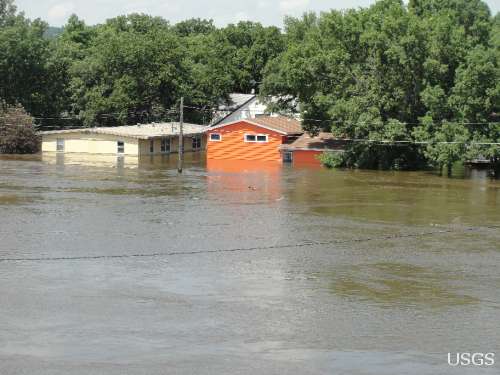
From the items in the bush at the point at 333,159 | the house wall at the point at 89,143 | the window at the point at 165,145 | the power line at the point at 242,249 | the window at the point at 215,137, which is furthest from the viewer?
the window at the point at 165,145

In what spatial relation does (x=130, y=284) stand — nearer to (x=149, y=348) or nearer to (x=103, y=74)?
(x=149, y=348)

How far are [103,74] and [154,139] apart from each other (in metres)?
9.50

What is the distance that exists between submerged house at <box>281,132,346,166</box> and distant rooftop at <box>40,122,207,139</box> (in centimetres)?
1184

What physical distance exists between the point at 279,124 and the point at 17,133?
72.3 feet

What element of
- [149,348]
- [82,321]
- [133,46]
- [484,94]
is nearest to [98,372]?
[149,348]

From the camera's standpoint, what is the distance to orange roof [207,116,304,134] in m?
70.7

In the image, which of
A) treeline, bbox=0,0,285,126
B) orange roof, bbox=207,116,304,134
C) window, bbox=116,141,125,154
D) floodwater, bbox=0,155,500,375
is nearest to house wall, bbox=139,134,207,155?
window, bbox=116,141,125,154

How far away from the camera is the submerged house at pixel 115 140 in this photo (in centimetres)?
7462

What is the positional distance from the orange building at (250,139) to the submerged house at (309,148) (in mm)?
862

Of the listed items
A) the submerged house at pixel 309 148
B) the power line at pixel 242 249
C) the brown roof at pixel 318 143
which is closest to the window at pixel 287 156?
the submerged house at pixel 309 148

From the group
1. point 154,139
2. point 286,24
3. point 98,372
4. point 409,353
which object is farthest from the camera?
point 286,24

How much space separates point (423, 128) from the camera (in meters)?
60.1

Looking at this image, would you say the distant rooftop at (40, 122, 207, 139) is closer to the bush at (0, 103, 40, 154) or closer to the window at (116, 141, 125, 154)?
the window at (116, 141, 125, 154)

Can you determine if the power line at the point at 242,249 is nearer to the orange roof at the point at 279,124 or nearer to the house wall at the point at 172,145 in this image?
the orange roof at the point at 279,124
